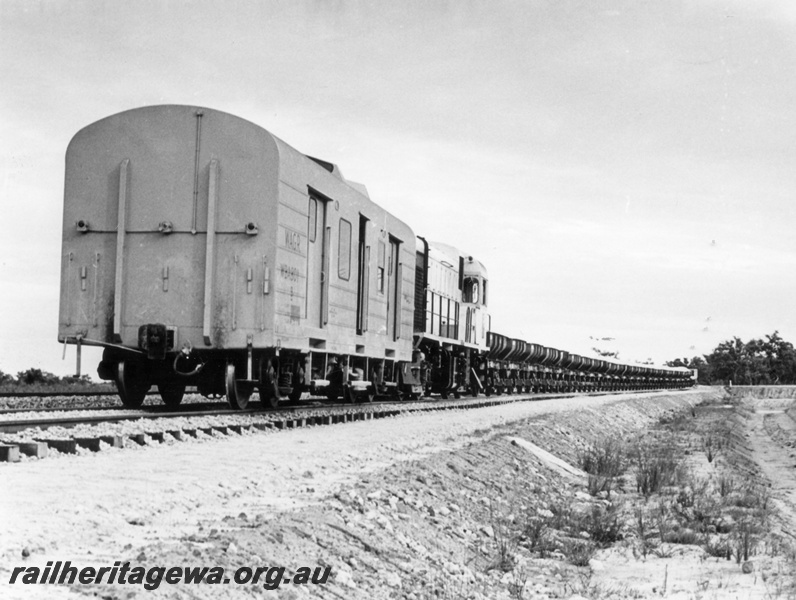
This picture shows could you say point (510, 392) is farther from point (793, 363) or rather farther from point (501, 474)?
A: point (793, 363)

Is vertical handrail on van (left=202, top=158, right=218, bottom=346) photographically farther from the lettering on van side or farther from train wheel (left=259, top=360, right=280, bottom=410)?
train wheel (left=259, top=360, right=280, bottom=410)

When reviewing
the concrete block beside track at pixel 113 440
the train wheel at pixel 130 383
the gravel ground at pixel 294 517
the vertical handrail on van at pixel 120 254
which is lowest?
the gravel ground at pixel 294 517

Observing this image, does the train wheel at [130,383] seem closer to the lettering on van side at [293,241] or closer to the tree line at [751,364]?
the lettering on van side at [293,241]

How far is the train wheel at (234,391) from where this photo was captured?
45.1 feet

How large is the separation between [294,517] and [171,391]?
9720 mm

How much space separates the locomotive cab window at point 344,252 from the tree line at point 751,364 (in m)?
99.6

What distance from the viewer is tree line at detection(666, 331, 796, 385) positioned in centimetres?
11112

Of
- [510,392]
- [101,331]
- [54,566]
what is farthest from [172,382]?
[510,392]

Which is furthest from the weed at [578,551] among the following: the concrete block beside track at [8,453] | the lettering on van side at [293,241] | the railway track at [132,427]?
the lettering on van side at [293,241]

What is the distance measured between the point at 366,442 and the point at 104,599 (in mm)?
7607

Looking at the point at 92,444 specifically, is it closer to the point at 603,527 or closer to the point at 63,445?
the point at 63,445

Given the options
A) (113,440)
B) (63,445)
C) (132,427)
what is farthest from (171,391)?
(63,445)

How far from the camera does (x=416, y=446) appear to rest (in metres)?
11.9

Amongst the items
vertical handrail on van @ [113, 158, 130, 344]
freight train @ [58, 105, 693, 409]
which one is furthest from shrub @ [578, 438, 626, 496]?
vertical handrail on van @ [113, 158, 130, 344]
